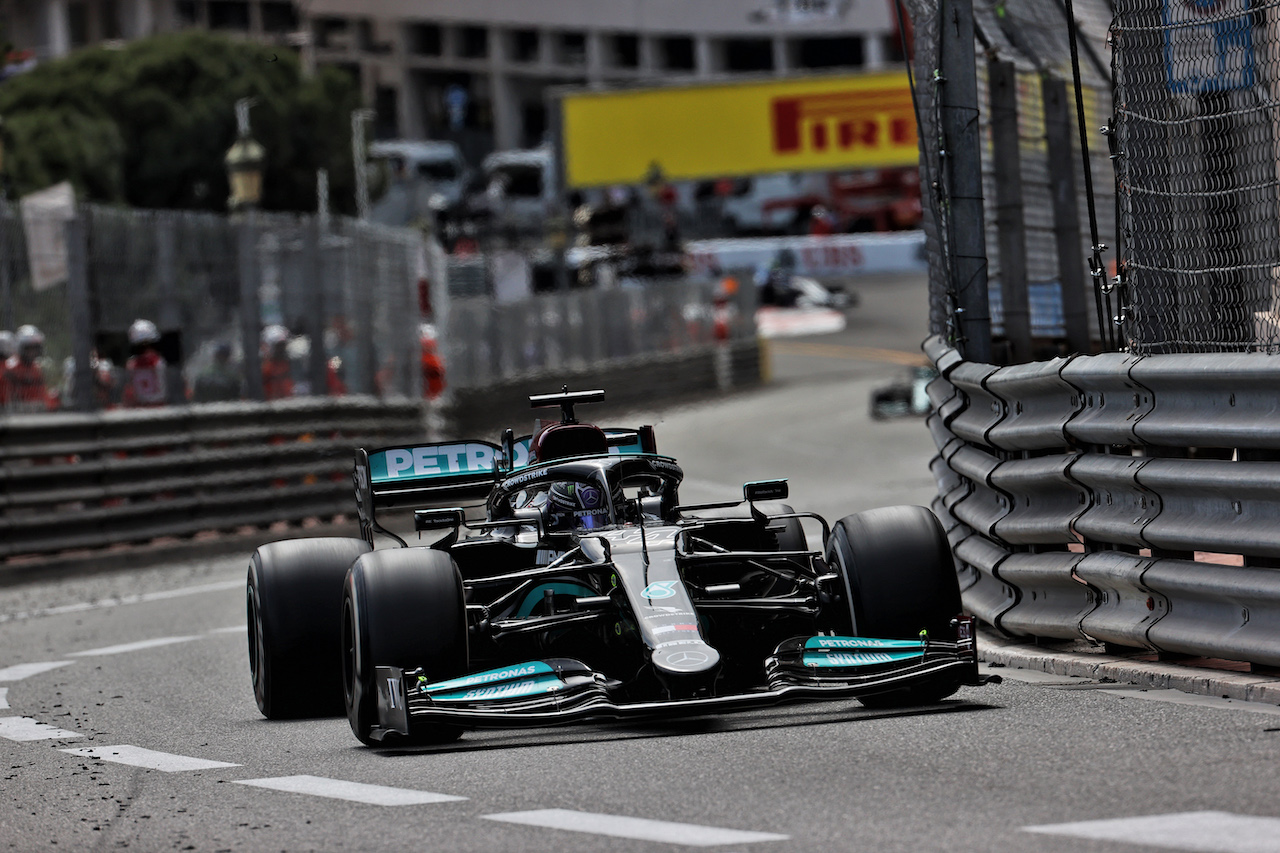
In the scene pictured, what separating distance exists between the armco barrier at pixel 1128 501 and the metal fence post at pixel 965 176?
48cm

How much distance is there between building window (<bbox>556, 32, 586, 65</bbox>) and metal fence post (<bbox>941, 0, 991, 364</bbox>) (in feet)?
269

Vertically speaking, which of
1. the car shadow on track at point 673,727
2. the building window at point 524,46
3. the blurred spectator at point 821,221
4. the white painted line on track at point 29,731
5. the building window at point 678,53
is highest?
the building window at point 524,46

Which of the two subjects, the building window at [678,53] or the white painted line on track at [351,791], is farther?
the building window at [678,53]

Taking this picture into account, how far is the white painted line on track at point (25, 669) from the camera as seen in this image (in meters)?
10.8

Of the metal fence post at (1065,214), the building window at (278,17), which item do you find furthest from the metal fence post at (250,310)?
the building window at (278,17)

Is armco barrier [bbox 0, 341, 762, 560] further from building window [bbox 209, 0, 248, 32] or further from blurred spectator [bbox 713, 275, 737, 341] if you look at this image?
building window [bbox 209, 0, 248, 32]

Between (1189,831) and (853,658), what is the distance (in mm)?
2413

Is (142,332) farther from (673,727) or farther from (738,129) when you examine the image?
(738,129)

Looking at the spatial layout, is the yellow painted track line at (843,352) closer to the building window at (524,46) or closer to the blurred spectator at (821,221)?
the blurred spectator at (821,221)

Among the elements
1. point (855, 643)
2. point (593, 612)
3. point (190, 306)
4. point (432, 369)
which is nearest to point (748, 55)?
point (432, 369)

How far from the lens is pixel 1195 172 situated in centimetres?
786

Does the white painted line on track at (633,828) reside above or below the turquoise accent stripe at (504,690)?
below

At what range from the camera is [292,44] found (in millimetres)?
89812

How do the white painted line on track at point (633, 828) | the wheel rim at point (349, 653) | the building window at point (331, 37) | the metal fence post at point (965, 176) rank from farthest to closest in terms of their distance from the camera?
the building window at point (331, 37) < the metal fence post at point (965, 176) < the wheel rim at point (349, 653) < the white painted line on track at point (633, 828)
